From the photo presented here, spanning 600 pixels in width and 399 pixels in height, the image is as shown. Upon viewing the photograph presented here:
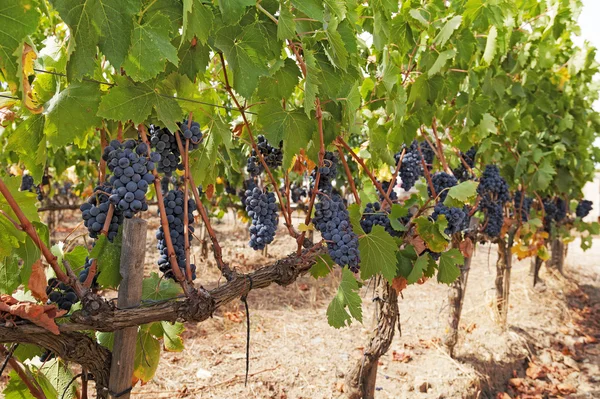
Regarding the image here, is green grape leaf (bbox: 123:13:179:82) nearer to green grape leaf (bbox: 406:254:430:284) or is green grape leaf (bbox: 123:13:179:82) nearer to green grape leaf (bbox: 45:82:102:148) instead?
green grape leaf (bbox: 45:82:102:148)

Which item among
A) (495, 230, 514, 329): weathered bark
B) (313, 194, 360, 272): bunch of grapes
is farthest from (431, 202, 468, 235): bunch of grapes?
(495, 230, 514, 329): weathered bark

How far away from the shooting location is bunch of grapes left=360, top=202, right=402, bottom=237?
2.46 m

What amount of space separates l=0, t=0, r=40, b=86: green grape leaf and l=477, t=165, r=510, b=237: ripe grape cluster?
12.2 ft

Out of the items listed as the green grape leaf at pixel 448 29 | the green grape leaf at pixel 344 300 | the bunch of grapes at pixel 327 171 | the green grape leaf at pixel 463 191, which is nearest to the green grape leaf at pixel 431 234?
the green grape leaf at pixel 463 191

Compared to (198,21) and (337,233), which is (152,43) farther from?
(337,233)

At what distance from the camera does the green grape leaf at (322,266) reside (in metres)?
2.17

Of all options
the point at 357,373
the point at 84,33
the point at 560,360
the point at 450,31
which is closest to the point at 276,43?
the point at 84,33

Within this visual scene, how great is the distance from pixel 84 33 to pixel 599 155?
6.91 meters

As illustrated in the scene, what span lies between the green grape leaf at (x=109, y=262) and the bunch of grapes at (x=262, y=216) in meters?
0.72

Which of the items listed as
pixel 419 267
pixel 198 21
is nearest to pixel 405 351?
pixel 419 267

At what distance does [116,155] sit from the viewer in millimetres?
1474

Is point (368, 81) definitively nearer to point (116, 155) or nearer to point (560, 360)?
point (116, 155)

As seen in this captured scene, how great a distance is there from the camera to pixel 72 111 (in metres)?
1.49

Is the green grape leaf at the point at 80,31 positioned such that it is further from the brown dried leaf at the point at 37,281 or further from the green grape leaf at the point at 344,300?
the green grape leaf at the point at 344,300
